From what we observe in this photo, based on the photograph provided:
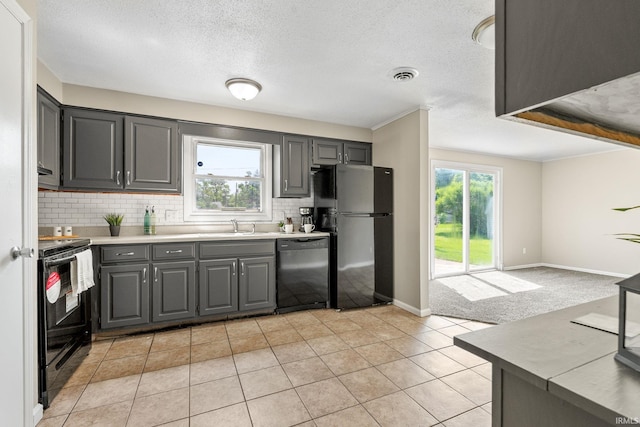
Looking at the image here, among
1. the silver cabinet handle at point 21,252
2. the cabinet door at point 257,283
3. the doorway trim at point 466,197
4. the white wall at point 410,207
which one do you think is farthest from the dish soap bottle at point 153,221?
the doorway trim at point 466,197

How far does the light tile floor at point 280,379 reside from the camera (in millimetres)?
1777

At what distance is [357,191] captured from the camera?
382 cm

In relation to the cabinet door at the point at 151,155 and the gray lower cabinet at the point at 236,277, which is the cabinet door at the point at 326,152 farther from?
the cabinet door at the point at 151,155

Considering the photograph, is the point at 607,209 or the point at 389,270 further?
the point at 607,209

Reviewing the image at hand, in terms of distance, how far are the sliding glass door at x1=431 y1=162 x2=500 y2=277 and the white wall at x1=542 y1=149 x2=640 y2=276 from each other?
4.75 feet

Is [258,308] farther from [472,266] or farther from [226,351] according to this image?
[472,266]

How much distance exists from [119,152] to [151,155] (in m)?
0.29

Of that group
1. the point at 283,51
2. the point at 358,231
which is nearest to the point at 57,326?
the point at 283,51

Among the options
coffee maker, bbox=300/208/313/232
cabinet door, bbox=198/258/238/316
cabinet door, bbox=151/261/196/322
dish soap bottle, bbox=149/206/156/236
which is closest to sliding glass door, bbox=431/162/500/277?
coffee maker, bbox=300/208/313/232

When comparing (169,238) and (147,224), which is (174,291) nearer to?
(169,238)

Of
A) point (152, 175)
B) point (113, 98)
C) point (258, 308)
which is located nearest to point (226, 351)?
point (258, 308)

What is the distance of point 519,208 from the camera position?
Result: 21.4 ft

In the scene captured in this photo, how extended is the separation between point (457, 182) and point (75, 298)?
6.00 m

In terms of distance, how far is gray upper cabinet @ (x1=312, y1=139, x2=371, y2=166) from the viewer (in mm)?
4078
